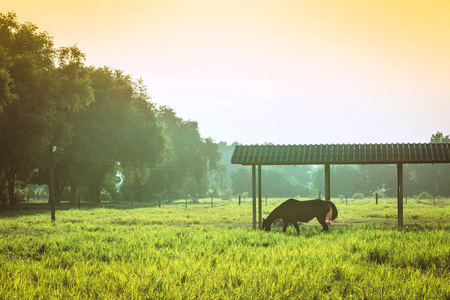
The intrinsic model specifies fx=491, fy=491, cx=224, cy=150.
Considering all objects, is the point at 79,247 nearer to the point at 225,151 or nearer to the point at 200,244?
the point at 200,244

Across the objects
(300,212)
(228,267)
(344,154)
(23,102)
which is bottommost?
(228,267)

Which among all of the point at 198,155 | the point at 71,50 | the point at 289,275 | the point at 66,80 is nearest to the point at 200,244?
the point at 289,275

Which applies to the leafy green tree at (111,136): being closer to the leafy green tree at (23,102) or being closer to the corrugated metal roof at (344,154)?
the leafy green tree at (23,102)

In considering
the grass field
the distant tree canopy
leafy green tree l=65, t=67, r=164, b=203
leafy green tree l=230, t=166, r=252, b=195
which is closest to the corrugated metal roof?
the grass field

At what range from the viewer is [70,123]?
43875 mm

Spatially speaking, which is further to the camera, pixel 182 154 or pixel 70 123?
pixel 182 154

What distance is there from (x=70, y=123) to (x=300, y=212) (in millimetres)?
30055

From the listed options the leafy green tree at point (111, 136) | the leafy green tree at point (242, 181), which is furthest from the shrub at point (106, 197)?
the leafy green tree at point (242, 181)

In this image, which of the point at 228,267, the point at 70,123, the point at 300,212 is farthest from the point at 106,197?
the point at 228,267

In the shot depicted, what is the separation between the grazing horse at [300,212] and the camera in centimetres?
1942

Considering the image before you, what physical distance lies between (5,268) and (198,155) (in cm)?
6330

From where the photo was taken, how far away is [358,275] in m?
10.8

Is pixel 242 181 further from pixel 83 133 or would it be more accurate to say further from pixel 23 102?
pixel 23 102

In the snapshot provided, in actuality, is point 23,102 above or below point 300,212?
above
